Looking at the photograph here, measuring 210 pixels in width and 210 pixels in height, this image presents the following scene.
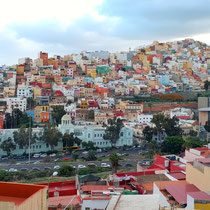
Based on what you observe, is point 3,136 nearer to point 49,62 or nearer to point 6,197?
point 6,197

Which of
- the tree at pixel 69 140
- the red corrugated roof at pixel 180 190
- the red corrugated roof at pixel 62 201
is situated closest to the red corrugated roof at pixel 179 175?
the red corrugated roof at pixel 180 190

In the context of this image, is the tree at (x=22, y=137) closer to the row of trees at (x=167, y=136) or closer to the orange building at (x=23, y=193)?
the row of trees at (x=167, y=136)

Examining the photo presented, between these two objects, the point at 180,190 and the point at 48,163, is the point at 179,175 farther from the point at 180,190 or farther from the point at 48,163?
the point at 48,163

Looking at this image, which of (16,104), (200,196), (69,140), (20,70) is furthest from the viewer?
(20,70)

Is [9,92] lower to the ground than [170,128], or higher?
higher

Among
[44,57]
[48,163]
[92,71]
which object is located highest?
[44,57]

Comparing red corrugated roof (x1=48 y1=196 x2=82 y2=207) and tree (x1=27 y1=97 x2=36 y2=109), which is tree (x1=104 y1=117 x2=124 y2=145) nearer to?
tree (x1=27 y1=97 x2=36 y2=109)

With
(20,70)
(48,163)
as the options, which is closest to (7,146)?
(48,163)
